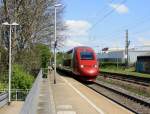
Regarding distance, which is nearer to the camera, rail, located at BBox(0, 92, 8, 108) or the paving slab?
the paving slab

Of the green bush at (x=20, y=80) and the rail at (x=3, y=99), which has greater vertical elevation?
the green bush at (x=20, y=80)

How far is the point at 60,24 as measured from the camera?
60125mm

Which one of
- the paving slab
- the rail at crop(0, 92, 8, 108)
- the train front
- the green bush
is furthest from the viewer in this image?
the train front

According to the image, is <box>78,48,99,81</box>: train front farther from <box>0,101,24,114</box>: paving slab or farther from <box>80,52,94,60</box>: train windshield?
<box>0,101,24,114</box>: paving slab

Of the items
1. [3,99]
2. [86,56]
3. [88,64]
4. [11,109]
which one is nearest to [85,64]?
[88,64]

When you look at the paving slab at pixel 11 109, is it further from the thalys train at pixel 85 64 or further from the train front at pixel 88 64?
the thalys train at pixel 85 64

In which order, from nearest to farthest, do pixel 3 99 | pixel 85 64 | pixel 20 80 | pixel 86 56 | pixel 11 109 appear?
pixel 11 109, pixel 3 99, pixel 20 80, pixel 85 64, pixel 86 56

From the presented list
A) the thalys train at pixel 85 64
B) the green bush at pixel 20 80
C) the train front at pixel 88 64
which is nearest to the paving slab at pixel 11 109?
the green bush at pixel 20 80

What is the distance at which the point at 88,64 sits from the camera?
43281 mm

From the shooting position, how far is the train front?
42188 millimetres

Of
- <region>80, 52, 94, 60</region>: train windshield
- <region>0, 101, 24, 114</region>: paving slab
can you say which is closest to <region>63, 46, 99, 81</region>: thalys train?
<region>80, 52, 94, 60</region>: train windshield

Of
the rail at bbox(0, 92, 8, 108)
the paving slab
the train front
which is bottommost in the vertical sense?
the paving slab

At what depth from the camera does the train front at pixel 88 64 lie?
42188 mm

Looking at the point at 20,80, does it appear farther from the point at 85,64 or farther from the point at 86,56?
the point at 86,56
